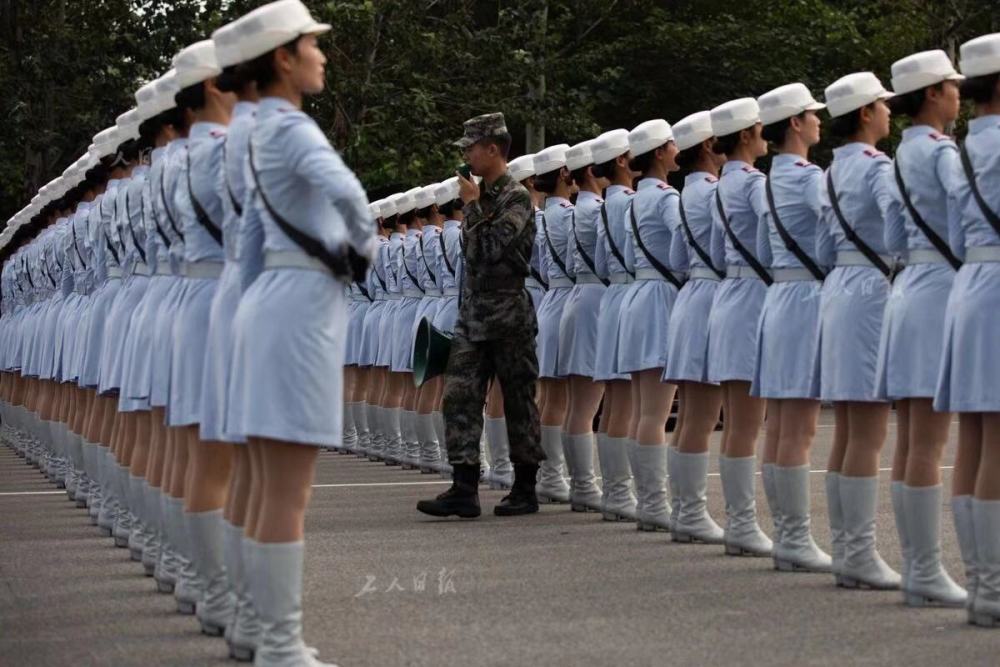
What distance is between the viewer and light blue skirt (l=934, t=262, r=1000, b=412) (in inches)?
379

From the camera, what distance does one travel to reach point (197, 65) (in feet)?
34.5

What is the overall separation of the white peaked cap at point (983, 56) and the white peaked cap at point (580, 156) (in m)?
5.78

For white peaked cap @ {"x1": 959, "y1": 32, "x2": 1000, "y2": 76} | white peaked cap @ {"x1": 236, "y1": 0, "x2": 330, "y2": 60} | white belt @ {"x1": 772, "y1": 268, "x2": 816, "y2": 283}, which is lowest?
white belt @ {"x1": 772, "y1": 268, "x2": 816, "y2": 283}

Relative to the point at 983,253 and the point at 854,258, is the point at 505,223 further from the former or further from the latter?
the point at 983,253

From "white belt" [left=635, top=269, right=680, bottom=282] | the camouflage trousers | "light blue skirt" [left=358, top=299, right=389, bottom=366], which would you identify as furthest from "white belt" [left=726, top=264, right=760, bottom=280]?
"light blue skirt" [left=358, top=299, right=389, bottom=366]

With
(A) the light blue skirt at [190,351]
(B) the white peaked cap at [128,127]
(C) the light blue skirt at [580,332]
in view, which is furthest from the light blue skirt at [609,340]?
(A) the light blue skirt at [190,351]

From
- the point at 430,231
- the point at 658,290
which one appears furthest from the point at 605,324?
the point at 430,231

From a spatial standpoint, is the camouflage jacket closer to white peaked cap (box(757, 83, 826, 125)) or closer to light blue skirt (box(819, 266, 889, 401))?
white peaked cap (box(757, 83, 826, 125))

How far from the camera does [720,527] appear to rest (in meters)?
13.7

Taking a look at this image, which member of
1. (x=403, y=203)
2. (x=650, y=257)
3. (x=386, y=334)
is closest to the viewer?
(x=650, y=257)

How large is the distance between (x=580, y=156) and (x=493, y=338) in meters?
1.38

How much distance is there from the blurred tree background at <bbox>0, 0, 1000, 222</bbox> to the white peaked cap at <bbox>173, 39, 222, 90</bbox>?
69.9ft

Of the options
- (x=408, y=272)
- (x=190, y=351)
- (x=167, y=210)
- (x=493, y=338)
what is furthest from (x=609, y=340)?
(x=408, y=272)

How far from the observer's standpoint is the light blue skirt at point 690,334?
510 inches
